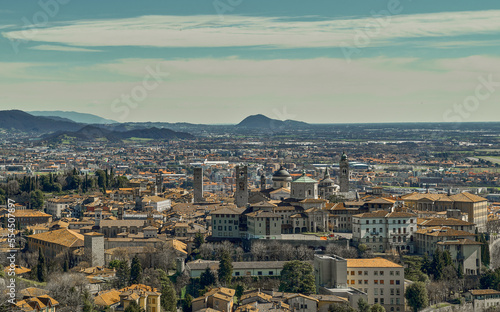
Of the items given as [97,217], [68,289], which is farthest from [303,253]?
[97,217]

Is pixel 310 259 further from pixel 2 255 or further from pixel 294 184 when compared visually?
pixel 2 255

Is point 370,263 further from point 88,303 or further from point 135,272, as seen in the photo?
point 88,303

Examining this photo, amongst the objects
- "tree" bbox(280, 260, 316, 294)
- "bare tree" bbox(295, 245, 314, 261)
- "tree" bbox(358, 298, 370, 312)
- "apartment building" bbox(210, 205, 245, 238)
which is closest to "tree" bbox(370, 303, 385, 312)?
"tree" bbox(358, 298, 370, 312)

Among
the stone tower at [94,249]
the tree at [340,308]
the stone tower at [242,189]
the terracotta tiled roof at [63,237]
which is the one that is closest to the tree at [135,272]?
the stone tower at [94,249]

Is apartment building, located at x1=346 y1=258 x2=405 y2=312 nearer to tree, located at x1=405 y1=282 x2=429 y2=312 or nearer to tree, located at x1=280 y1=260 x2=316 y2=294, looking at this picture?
tree, located at x1=405 y1=282 x2=429 y2=312

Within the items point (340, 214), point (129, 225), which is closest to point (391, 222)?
point (340, 214)

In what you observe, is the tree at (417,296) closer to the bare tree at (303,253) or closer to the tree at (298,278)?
the tree at (298,278)
